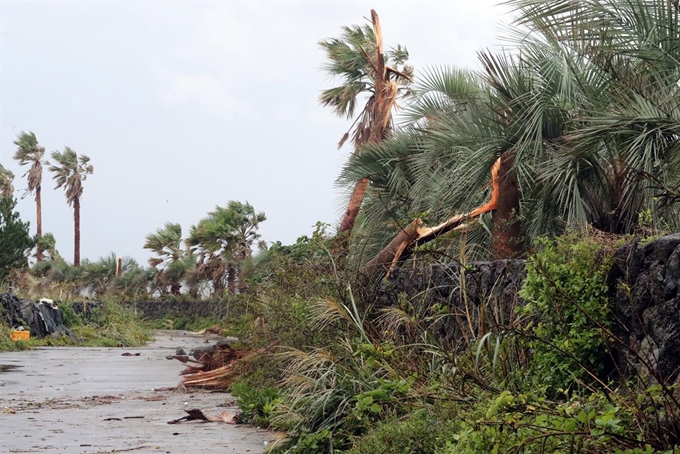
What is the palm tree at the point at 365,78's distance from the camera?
21750mm

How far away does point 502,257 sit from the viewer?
10609 mm

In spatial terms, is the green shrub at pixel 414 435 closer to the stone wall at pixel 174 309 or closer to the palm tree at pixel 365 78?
the palm tree at pixel 365 78

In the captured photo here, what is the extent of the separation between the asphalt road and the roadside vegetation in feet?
1.78

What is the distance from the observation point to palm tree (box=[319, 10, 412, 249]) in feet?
71.4

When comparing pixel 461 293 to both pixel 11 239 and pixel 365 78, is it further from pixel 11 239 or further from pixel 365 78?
pixel 11 239

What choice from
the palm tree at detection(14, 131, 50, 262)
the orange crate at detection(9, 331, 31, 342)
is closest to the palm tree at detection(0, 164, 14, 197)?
the palm tree at detection(14, 131, 50, 262)

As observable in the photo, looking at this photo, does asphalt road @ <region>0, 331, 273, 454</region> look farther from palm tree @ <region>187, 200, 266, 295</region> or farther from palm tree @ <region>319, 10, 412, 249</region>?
palm tree @ <region>187, 200, 266, 295</region>

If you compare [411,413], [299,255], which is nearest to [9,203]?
[299,255]

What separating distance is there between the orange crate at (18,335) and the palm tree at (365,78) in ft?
39.7

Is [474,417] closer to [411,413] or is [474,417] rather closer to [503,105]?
[411,413]

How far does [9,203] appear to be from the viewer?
49.0 meters

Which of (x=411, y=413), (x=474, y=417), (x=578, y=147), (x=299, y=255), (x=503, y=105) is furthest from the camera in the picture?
(x=299, y=255)

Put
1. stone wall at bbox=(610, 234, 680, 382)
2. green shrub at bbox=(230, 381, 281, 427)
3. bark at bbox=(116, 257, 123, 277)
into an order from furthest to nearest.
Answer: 1. bark at bbox=(116, 257, 123, 277)
2. green shrub at bbox=(230, 381, 281, 427)
3. stone wall at bbox=(610, 234, 680, 382)

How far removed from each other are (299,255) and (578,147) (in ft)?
17.8
